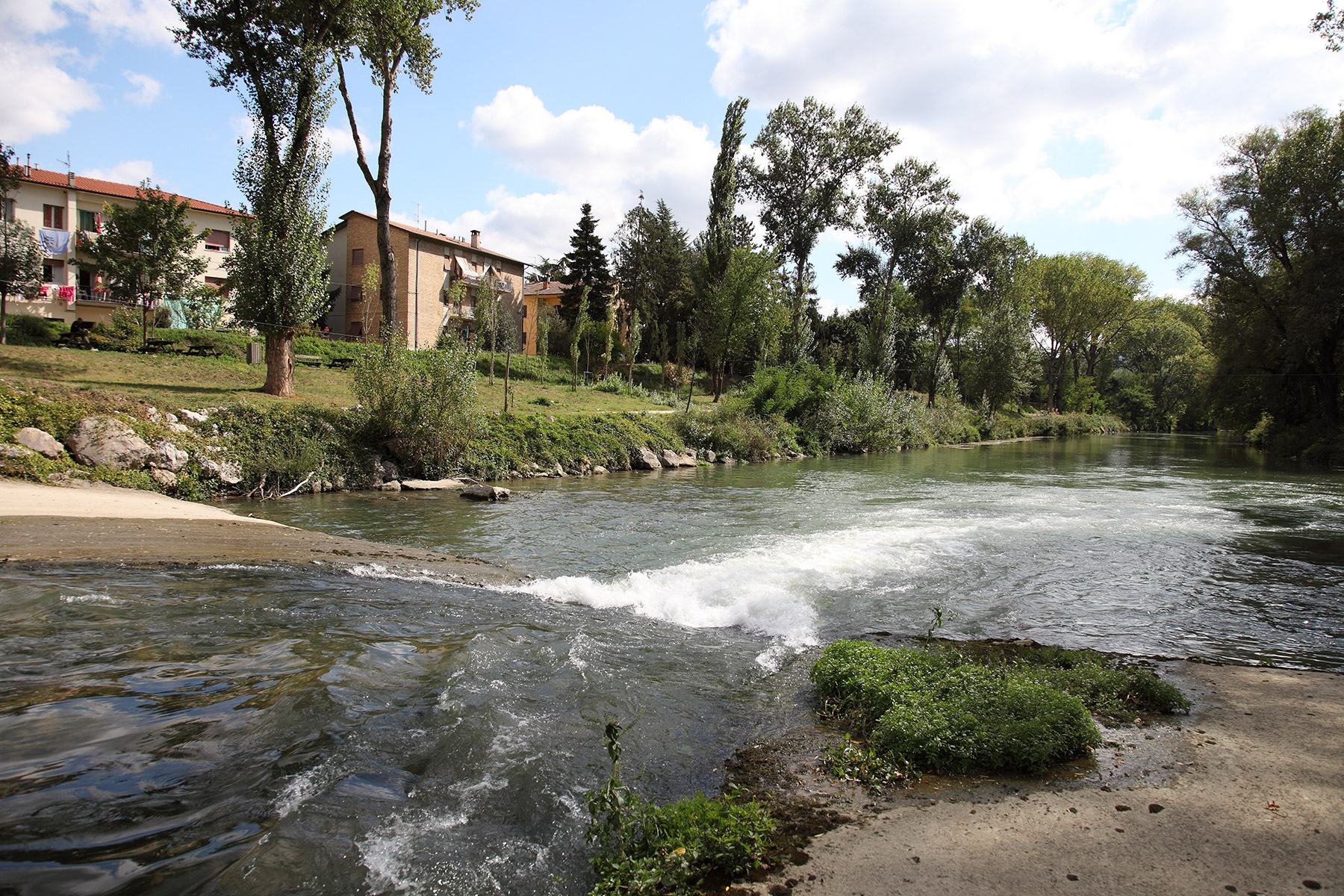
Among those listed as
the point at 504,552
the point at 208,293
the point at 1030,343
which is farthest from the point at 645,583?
the point at 1030,343

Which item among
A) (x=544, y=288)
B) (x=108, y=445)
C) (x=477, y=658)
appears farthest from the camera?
(x=544, y=288)

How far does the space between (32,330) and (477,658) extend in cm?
3312

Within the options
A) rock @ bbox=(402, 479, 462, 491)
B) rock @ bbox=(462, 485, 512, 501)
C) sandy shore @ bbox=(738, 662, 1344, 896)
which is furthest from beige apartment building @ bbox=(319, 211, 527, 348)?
sandy shore @ bbox=(738, 662, 1344, 896)

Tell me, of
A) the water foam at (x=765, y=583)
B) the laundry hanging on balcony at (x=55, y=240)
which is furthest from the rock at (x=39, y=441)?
the laundry hanging on balcony at (x=55, y=240)

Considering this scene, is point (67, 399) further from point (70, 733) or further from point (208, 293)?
point (208, 293)

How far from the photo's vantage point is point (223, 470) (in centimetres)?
1554

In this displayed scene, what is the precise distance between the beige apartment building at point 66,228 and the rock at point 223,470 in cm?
3100

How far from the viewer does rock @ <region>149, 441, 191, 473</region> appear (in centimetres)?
1448

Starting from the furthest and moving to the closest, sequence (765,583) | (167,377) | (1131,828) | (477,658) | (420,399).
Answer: (167,377) < (420,399) < (765,583) < (477,658) < (1131,828)

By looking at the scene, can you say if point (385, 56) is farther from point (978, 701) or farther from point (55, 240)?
point (55, 240)

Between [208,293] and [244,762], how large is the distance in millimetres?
36122

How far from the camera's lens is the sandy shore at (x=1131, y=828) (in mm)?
3156

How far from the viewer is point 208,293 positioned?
32812mm

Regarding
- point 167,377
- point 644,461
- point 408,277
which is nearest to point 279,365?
point 167,377
